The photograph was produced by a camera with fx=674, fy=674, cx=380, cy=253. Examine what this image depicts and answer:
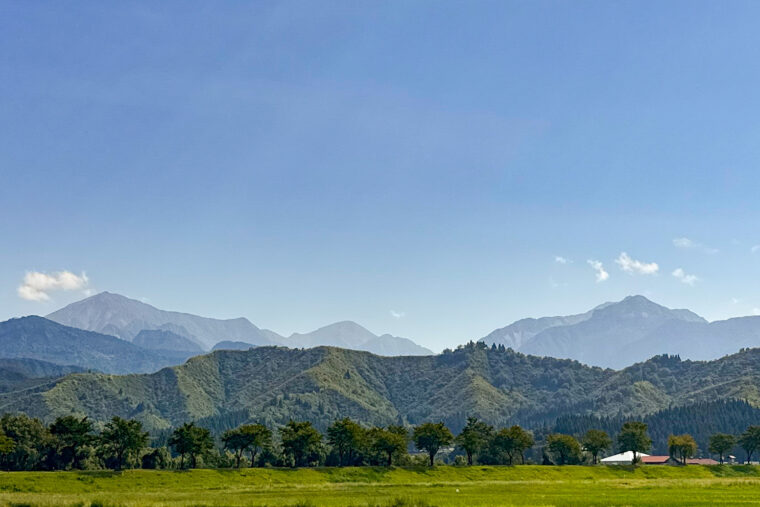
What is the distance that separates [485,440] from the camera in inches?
7815

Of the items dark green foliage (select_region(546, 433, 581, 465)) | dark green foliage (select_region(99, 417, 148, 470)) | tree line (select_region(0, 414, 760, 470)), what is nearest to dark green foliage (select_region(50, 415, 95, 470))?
tree line (select_region(0, 414, 760, 470))

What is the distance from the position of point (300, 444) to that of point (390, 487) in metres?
49.4

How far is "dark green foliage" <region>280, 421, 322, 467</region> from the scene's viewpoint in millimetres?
161125

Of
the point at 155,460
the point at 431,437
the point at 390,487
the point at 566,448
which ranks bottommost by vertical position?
the point at 390,487

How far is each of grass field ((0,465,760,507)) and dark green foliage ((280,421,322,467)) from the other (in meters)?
20.8

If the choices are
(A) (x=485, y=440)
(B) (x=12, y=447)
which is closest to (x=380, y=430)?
(A) (x=485, y=440)

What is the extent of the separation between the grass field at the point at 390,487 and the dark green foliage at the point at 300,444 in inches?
818

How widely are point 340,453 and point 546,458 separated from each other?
67659 millimetres

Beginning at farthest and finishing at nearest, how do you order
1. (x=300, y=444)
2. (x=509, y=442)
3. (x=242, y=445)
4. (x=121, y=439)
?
(x=509, y=442) → (x=242, y=445) → (x=300, y=444) → (x=121, y=439)

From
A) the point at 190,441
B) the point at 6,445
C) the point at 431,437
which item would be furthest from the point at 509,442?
the point at 6,445

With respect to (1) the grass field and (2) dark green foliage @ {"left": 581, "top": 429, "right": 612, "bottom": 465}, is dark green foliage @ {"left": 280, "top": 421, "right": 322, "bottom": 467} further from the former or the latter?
(2) dark green foliage @ {"left": 581, "top": 429, "right": 612, "bottom": 465}

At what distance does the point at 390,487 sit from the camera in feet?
384

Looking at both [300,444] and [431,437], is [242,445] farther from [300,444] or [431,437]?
[431,437]

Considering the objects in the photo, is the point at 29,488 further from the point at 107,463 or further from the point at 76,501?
the point at 107,463
